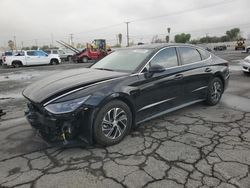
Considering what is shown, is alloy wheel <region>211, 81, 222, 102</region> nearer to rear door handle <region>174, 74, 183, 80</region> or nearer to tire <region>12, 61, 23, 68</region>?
rear door handle <region>174, 74, 183, 80</region>

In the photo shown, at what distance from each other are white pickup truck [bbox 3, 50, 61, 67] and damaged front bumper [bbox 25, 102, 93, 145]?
67.3 feet

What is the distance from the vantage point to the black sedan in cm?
331

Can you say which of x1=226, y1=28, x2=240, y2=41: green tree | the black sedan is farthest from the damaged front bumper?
x1=226, y1=28, x2=240, y2=41: green tree

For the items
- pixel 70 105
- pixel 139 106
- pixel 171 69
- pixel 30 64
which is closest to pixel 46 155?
pixel 70 105

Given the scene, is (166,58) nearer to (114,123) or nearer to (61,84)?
(114,123)

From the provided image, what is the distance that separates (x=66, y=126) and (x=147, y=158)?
47.3 inches

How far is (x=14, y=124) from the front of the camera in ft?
15.8

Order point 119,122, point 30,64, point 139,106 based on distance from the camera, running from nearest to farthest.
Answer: point 119,122
point 139,106
point 30,64

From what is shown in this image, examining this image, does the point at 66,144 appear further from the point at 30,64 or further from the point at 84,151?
the point at 30,64

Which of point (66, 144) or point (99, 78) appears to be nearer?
point (66, 144)

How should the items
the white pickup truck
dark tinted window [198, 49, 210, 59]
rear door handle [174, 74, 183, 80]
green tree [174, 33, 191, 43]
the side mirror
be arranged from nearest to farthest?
the side mirror < rear door handle [174, 74, 183, 80] < dark tinted window [198, 49, 210, 59] < the white pickup truck < green tree [174, 33, 191, 43]

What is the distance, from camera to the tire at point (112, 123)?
11.4 feet

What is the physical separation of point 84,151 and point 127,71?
59.3 inches

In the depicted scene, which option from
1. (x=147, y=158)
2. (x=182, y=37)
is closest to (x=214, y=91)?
(x=147, y=158)
